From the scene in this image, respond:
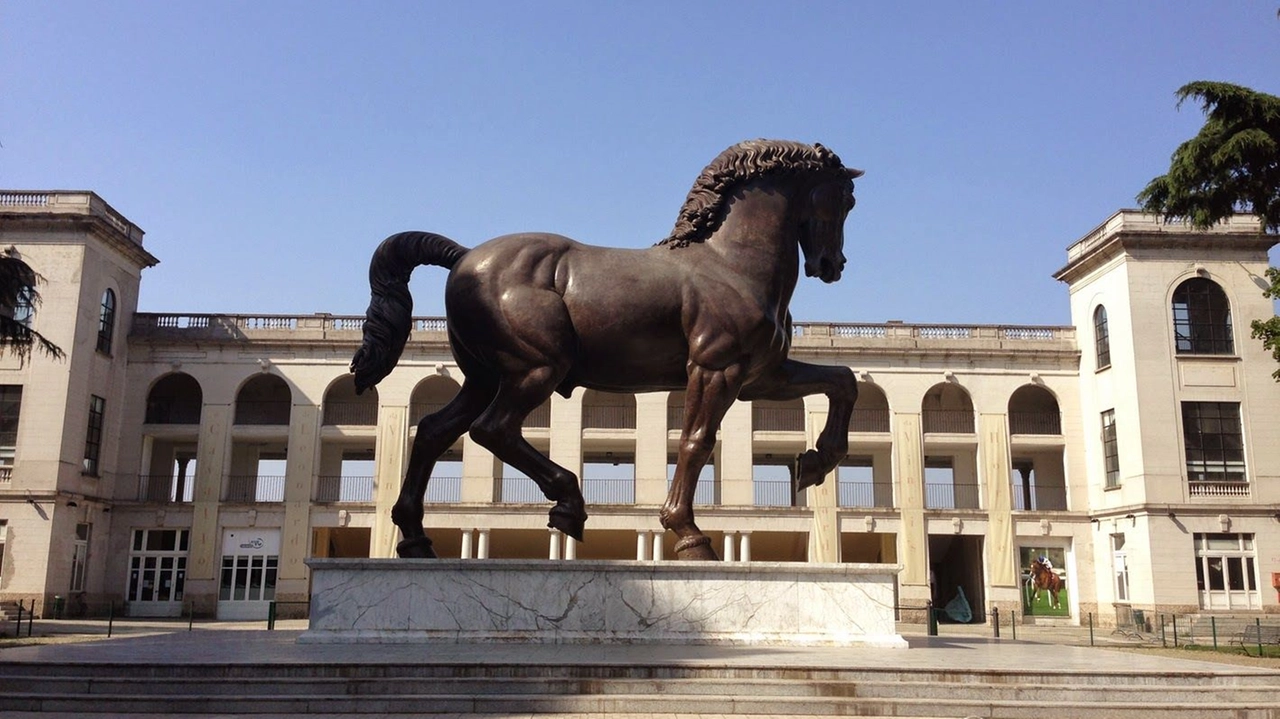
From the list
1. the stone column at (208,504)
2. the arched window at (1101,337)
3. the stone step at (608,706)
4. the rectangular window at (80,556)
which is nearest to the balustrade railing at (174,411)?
the stone column at (208,504)

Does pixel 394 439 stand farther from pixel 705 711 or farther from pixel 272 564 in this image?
pixel 705 711

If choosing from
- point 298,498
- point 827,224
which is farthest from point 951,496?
point 827,224

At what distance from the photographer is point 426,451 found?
11.2 metres

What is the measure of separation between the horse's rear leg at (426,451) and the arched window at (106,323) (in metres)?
34.4

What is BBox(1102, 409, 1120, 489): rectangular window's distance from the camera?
40250mm

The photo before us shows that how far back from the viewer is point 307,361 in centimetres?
4269

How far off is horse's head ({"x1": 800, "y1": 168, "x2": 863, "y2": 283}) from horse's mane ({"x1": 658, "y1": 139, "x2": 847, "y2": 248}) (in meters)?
0.18

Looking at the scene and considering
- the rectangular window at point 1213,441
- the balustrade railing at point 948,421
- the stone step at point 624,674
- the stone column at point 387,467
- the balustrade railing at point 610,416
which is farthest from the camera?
the balustrade railing at point 948,421

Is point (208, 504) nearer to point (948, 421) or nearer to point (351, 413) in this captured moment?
point (351, 413)

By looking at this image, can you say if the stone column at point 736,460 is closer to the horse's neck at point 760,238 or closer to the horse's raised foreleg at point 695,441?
the horse's neck at point 760,238

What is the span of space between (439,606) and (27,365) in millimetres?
34624

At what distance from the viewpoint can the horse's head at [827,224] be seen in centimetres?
1119

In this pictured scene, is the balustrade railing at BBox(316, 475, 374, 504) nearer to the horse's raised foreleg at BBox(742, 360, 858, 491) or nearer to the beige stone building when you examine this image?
the beige stone building

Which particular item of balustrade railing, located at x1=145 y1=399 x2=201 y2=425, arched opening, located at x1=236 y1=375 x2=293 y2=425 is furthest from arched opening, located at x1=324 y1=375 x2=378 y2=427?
balustrade railing, located at x1=145 y1=399 x2=201 y2=425
